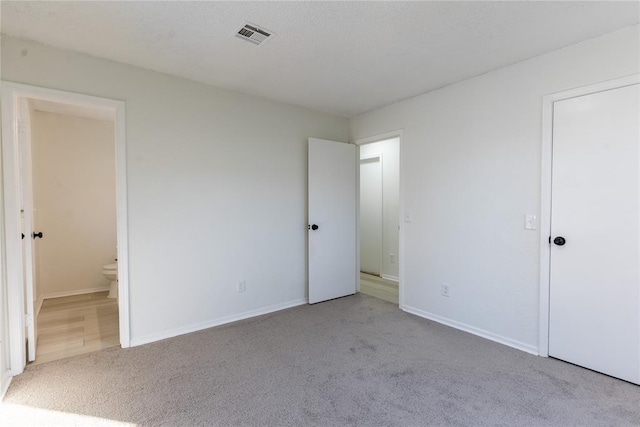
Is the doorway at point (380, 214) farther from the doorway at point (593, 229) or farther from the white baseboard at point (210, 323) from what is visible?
the doorway at point (593, 229)

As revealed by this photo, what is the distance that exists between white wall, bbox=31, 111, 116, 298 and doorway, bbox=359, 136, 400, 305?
149 inches

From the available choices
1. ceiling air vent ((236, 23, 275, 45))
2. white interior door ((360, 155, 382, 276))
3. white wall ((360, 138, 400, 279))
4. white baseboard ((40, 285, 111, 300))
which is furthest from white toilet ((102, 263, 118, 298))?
white wall ((360, 138, 400, 279))

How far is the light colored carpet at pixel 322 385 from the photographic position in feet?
5.91

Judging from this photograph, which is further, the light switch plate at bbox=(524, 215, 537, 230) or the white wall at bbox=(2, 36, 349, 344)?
the white wall at bbox=(2, 36, 349, 344)

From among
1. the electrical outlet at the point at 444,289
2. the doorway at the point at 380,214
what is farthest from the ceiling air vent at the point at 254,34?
the doorway at the point at 380,214

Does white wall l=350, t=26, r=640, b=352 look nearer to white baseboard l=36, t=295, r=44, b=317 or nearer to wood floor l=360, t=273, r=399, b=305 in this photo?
wood floor l=360, t=273, r=399, b=305

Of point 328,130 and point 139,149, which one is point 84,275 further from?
point 328,130

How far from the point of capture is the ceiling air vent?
211 centimetres

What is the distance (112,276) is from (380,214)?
4.01 meters

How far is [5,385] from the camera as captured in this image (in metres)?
2.07

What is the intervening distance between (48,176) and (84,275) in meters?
1.38

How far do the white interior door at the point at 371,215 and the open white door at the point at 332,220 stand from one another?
3.98ft

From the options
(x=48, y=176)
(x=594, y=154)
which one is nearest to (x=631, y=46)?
(x=594, y=154)

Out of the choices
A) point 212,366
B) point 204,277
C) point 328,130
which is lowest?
point 212,366
